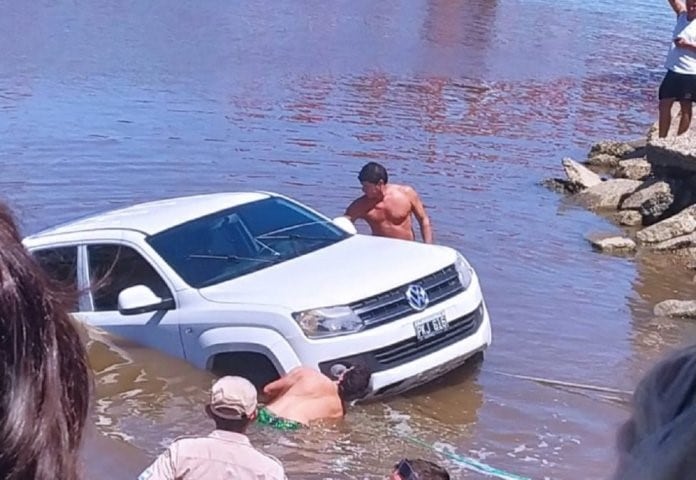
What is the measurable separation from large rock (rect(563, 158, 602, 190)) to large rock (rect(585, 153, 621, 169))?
1876 mm

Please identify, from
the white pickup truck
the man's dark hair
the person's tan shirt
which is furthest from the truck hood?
the person's tan shirt

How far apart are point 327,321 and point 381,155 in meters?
11.3

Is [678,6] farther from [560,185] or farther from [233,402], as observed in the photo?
[233,402]

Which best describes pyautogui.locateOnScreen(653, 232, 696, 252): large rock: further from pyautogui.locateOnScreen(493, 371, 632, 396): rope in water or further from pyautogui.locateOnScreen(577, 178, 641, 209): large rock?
pyautogui.locateOnScreen(493, 371, 632, 396): rope in water

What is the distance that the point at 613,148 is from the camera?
67.3ft

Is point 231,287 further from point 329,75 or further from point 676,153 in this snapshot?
Result: point 329,75

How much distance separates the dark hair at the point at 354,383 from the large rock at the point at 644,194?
28.5ft

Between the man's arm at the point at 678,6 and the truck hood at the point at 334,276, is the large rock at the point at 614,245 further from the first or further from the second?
the truck hood at the point at 334,276

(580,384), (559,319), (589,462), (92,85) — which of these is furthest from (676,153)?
(92,85)

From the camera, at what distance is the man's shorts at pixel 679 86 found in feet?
53.9

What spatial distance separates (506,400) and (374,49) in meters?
26.4

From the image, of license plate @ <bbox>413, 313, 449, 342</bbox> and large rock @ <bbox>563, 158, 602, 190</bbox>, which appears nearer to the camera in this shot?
license plate @ <bbox>413, 313, 449, 342</bbox>

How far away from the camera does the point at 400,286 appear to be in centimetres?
856

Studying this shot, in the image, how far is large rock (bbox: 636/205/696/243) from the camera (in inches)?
582
